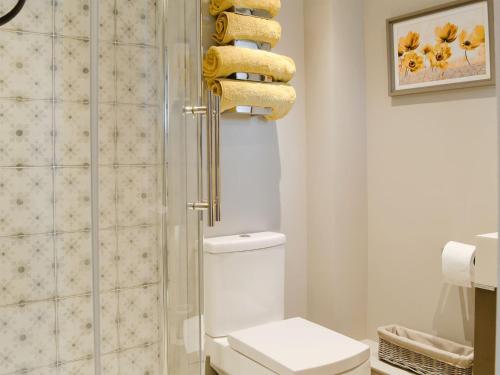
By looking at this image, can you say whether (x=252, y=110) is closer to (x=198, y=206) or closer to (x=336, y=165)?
(x=336, y=165)

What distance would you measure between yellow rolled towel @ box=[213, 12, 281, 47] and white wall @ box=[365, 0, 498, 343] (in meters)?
0.69

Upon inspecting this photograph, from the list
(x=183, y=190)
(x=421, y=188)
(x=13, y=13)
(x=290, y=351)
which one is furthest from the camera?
(x=421, y=188)

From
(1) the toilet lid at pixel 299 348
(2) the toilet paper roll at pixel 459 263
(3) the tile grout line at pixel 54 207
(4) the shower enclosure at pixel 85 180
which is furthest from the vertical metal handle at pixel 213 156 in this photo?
(2) the toilet paper roll at pixel 459 263

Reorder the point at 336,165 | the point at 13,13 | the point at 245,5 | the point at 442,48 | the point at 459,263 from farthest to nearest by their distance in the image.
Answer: the point at 336,165
the point at 442,48
the point at 245,5
the point at 459,263
the point at 13,13

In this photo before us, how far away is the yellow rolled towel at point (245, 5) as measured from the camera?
2.13 meters

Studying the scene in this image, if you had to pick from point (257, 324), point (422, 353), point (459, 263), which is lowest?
point (422, 353)

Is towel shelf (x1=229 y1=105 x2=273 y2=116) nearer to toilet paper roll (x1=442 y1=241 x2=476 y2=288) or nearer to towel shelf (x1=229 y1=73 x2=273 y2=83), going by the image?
towel shelf (x1=229 y1=73 x2=273 y2=83)

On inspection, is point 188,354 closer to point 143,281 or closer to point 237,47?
point 143,281

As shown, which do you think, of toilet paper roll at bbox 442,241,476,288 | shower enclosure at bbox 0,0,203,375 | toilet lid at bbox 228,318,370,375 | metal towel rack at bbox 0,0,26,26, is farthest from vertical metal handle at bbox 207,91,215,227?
toilet paper roll at bbox 442,241,476,288

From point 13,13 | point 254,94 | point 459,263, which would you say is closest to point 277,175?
point 254,94

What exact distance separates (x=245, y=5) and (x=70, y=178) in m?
1.31

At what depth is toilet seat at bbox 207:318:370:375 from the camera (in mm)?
1666

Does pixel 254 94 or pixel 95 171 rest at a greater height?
pixel 254 94

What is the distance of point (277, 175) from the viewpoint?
→ 2527 millimetres
